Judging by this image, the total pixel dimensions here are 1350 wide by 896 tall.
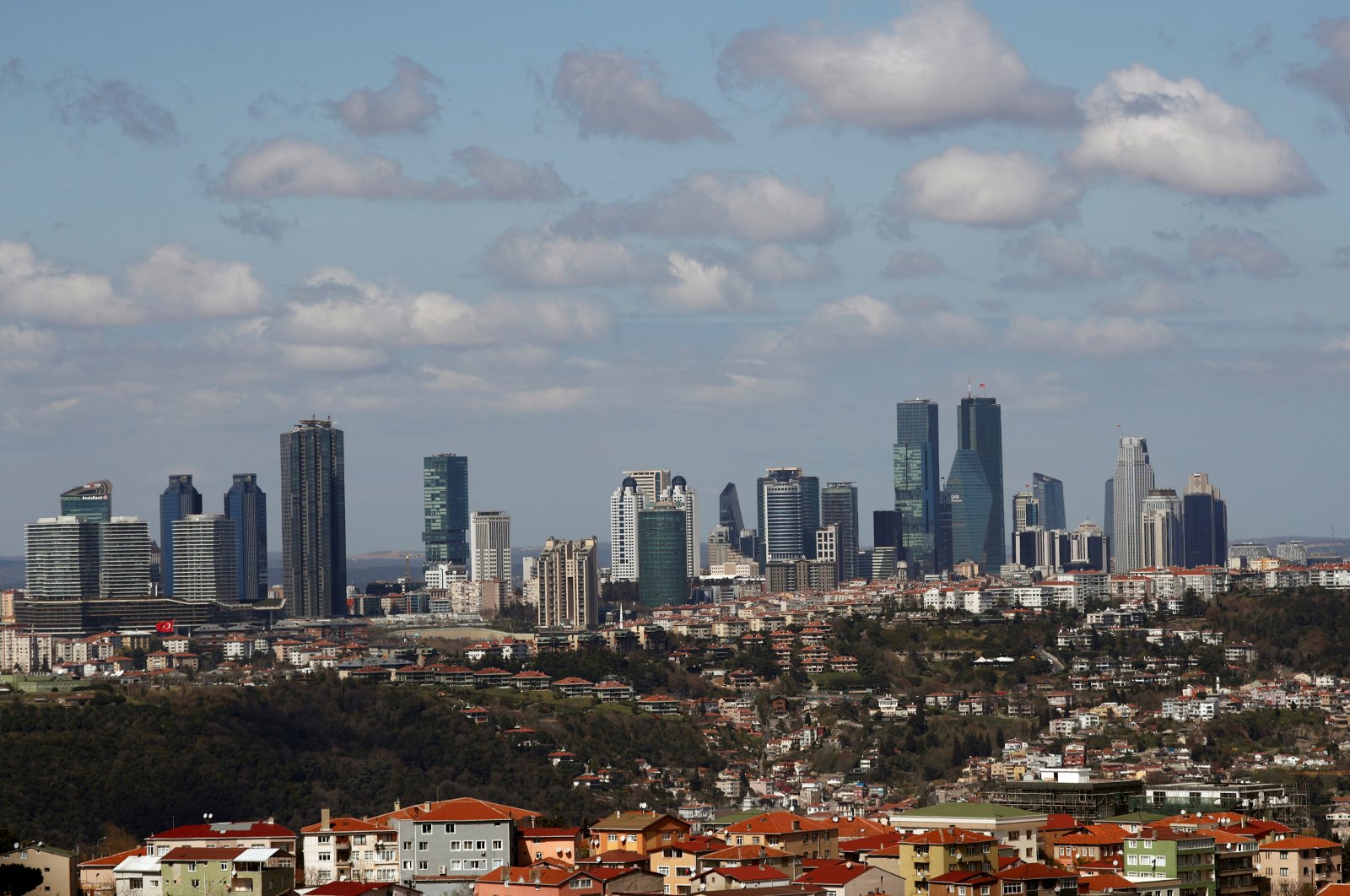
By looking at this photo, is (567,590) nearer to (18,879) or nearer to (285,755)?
(285,755)

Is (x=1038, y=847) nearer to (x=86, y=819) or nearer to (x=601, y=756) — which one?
(x=86, y=819)

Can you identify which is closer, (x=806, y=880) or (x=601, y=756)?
(x=806, y=880)

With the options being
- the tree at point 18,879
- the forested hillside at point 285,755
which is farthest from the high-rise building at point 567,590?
the tree at point 18,879

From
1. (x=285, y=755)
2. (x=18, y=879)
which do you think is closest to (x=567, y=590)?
(x=285, y=755)

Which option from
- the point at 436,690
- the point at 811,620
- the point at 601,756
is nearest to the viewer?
the point at 601,756

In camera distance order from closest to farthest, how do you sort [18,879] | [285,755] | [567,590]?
[18,879], [285,755], [567,590]

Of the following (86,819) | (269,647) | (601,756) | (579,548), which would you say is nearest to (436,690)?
(601,756)

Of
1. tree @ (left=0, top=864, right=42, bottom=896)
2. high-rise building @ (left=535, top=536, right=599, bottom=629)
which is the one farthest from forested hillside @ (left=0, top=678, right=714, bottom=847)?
high-rise building @ (left=535, top=536, right=599, bottom=629)

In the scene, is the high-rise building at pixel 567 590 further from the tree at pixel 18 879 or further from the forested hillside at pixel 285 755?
the tree at pixel 18 879

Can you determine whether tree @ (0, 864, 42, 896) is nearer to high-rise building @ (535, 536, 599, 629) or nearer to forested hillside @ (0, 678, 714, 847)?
forested hillside @ (0, 678, 714, 847)
